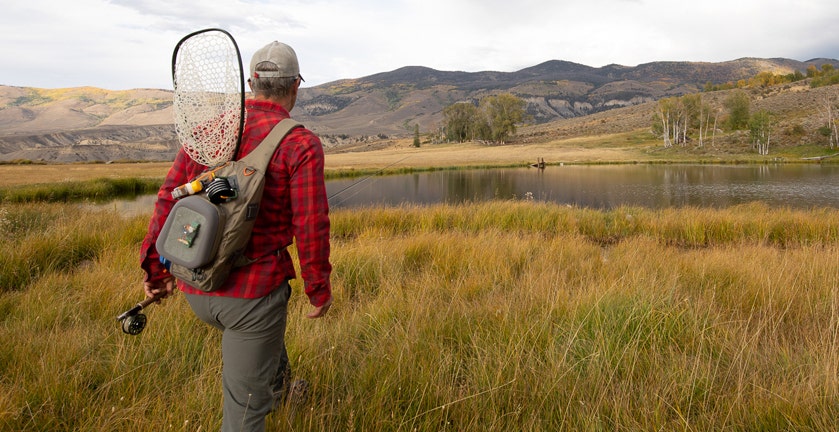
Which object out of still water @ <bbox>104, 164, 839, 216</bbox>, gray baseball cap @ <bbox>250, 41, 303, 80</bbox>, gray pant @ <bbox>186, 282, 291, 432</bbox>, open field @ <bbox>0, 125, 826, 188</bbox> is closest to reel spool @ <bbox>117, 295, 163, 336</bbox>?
gray pant @ <bbox>186, 282, 291, 432</bbox>

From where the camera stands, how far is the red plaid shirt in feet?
5.54

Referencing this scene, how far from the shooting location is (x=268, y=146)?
64.7 inches

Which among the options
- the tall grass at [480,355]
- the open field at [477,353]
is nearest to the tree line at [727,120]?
the open field at [477,353]

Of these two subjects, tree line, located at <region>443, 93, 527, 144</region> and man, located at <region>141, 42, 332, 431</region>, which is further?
tree line, located at <region>443, 93, 527, 144</region>

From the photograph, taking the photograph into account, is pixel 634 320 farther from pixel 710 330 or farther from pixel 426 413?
pixel 426 413

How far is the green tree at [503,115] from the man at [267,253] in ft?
244

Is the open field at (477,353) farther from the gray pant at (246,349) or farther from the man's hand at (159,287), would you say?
the man's hand at (159,287)

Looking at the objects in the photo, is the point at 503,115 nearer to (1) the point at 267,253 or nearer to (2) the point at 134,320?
(2) the point at 134,320

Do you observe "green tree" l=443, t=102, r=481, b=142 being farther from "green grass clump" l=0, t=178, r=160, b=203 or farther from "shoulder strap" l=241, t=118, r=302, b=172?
"shoulder strap" l=241, t=118, r=302, b=172

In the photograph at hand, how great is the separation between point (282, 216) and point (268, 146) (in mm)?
320

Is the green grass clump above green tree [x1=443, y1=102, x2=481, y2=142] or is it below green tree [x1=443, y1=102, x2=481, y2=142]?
below

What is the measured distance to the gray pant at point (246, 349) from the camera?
1720 mm

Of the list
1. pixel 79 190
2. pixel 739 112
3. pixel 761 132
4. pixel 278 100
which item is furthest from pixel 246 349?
pixel 739 112

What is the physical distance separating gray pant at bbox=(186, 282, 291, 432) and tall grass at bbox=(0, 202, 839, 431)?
0.87 ft
